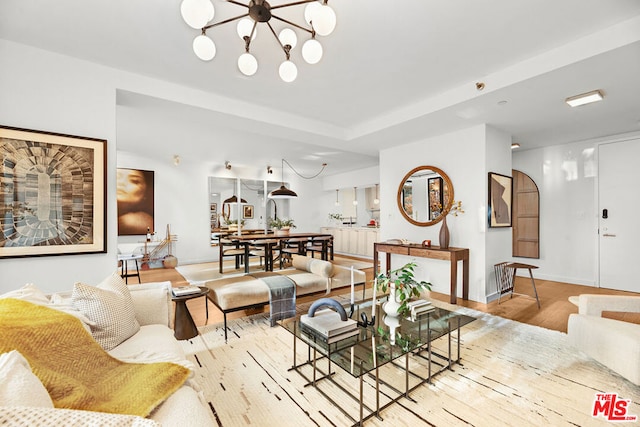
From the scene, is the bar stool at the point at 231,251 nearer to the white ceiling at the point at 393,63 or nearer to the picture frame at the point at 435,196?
the white ceiling at the point at 393,63

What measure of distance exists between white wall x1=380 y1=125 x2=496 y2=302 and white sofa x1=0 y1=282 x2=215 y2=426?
3735 mm

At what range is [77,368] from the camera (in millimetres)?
1159

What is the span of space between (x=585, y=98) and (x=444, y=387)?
330cm

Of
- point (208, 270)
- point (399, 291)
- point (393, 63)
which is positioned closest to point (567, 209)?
point (393, 63)

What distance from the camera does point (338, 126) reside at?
14.7 ft

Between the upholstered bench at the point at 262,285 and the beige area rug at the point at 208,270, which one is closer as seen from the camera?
the upholstered bench at the point at 262,285

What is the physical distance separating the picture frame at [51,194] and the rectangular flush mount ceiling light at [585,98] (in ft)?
15.7

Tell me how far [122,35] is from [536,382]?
13.3 feet

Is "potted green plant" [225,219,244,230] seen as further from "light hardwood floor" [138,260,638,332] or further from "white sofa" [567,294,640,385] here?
"white sofa" [567,294,640,385]

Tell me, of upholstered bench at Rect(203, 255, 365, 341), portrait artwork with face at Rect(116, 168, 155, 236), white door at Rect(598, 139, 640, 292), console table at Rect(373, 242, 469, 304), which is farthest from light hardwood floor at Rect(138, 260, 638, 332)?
portrait artwork with face at Rect(116, 168, 155, 236)

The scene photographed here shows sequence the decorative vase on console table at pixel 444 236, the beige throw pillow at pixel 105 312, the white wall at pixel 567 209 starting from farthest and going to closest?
the white wall at pixel 567 209
the decorative vase on console table at pixel 444 236
the beige throw pillow at pixel 105 312

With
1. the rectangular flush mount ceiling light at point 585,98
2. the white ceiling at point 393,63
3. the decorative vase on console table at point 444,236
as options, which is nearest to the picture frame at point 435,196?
the decorative vase on console table at point 444,236

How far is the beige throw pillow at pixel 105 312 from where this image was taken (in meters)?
1.54

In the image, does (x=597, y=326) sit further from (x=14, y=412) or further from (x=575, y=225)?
(x=575, y=225)
